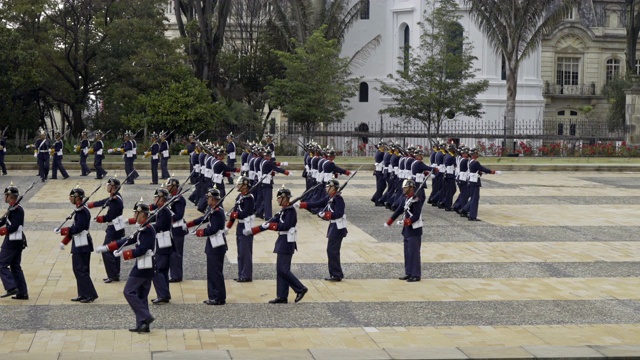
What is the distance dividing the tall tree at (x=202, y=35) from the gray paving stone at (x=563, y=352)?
34853mm

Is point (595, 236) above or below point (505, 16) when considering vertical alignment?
below

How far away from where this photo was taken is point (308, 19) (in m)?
51.9

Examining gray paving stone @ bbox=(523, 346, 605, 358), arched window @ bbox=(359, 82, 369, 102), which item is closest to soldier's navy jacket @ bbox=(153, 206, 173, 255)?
gray paving stone @ bbox=(523, 346, 605, 358)

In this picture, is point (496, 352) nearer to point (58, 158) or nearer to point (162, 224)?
point (162, 224)

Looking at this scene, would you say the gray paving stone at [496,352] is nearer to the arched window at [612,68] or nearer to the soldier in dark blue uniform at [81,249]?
the soldier in dark blue uniform at [81,249]

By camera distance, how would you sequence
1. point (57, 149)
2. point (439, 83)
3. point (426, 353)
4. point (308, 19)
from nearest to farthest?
1. point (426, 353)
2. point (57, 149)
3. point (439, 83)
4. point (308, 19)

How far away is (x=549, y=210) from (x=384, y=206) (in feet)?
13.4

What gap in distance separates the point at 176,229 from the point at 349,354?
507 centimetres

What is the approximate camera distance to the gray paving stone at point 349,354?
12.2m

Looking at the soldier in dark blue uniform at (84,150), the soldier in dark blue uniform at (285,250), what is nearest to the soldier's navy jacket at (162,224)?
the soldier in dark blue uniform at (285,250)

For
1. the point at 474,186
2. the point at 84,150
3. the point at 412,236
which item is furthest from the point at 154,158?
the point at 412,236

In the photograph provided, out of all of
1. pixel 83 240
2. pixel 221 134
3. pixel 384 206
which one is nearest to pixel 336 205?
pixel 83 240

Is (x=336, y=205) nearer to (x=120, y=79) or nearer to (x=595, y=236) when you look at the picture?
(x=595, y=236)

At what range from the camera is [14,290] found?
15.2 metres
